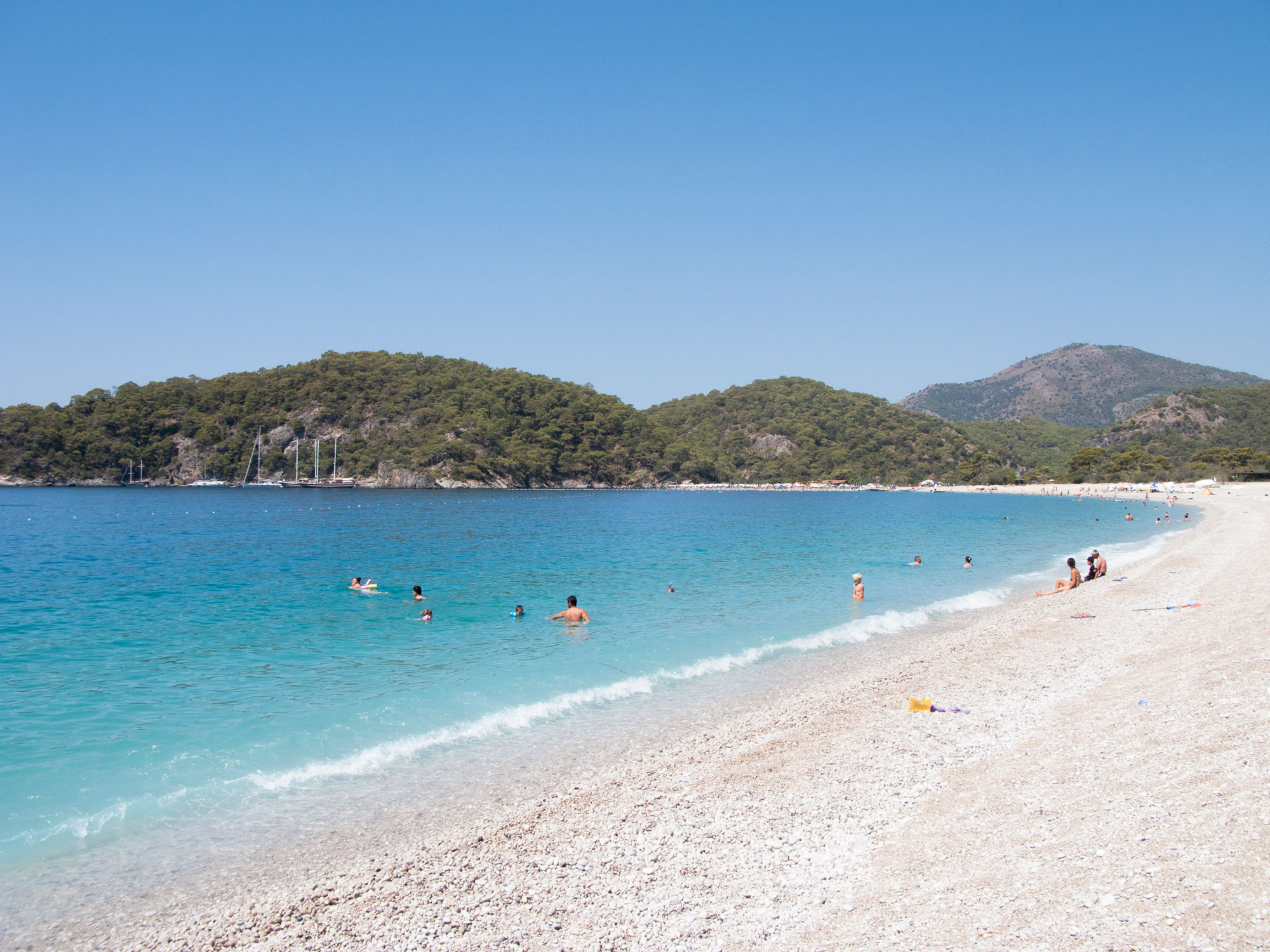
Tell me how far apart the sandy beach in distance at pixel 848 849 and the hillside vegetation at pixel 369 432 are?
5716 inches

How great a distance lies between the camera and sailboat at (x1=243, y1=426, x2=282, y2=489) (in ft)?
522

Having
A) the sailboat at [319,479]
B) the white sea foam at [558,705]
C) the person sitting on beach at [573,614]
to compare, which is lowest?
the white sea foam at [558,705]

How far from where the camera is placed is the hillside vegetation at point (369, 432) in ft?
492

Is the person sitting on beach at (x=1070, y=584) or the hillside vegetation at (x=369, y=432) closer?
the person sitting on beach at (x=1070, y=584)

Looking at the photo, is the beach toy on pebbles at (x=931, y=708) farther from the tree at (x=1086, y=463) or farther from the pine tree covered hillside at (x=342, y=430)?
the tree at (x=1086, y=463)

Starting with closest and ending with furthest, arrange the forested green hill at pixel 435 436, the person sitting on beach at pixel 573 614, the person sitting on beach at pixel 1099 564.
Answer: the person sitting on beach at pixel 573 614 → the person sitting on beach at pixel 1099 564 → the forested green hill at pixel 435 436

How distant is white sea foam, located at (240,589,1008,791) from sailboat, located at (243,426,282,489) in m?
163

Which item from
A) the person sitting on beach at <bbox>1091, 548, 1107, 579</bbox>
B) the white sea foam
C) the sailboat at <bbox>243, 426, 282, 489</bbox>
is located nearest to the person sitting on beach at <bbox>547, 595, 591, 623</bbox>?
the white sea foam

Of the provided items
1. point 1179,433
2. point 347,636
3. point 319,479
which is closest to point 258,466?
point 319,479

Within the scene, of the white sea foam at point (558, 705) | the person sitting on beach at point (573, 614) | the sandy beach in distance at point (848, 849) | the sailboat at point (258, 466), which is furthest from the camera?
the sailboat at point (258, 466)

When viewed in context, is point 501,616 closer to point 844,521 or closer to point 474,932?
point 474,932

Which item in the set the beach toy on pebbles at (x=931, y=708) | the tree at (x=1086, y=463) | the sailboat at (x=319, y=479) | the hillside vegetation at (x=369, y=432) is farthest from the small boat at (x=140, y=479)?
the tree at (x=1086, y=463)

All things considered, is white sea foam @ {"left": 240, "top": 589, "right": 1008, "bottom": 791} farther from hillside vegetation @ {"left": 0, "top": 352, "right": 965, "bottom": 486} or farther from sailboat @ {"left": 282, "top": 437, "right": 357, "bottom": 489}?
sailboat @ {"left": 282, "top": 437, "right": 357, "bottom": 489}

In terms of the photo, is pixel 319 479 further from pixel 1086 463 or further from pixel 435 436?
pixel 1086 463
